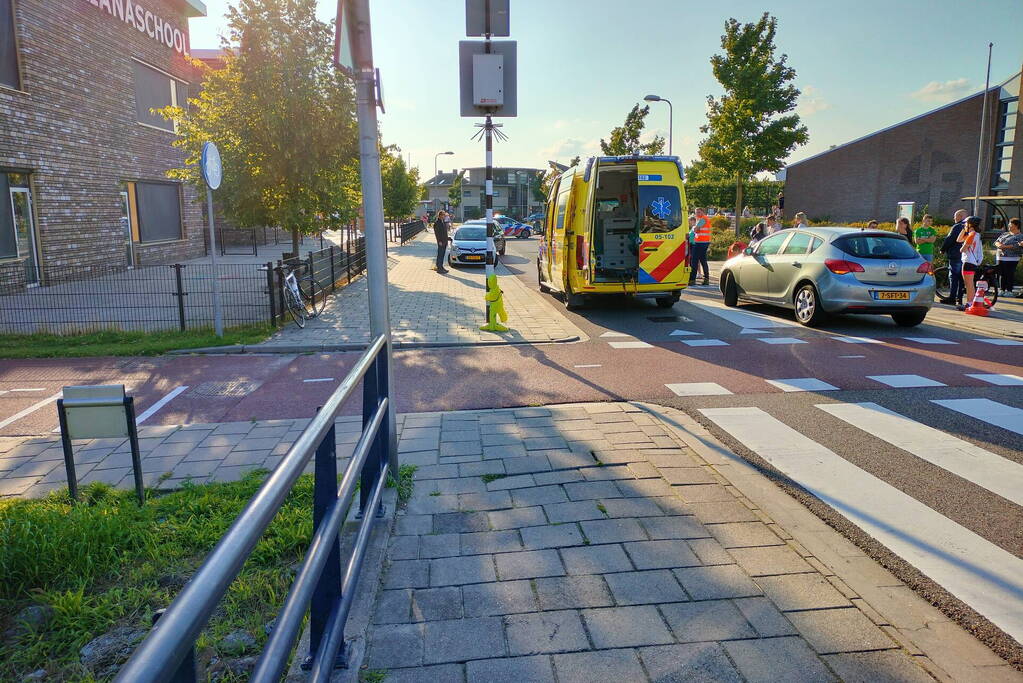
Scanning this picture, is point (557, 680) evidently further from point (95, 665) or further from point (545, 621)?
point (95, 665)

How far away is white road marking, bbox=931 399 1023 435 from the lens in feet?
19.0

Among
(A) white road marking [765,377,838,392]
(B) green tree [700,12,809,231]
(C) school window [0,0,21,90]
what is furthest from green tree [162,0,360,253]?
(B) green tree [700,12,809,231]

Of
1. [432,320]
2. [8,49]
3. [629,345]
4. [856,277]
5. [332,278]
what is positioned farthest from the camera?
[332,278]

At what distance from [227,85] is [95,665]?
13.8 m

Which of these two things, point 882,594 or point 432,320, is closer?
point 882,594

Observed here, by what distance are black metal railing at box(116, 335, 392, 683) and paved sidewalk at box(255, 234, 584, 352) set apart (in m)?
6.60

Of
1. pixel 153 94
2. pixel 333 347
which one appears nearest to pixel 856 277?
pixel 333 347

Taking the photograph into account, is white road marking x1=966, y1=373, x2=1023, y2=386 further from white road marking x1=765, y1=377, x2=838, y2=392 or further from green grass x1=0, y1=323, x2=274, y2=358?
green grass x1=0, y1=323, x2=274, y2=358

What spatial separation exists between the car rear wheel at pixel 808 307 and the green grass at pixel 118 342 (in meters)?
8.21

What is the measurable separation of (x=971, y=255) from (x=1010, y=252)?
170 cm

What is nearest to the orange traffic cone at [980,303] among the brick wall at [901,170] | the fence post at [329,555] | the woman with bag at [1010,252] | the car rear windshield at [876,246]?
the car rear windshield at [876,246]

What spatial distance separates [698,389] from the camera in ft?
23.7

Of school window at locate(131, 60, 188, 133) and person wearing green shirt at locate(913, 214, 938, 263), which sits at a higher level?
school window at locate(131, 60, 188, 133)

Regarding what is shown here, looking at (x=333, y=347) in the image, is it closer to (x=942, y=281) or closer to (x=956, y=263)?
(x=956, y=263)
